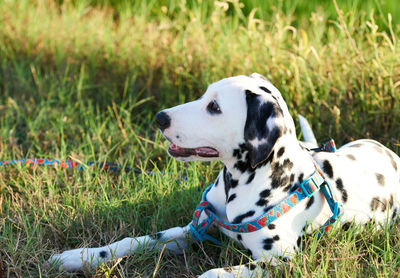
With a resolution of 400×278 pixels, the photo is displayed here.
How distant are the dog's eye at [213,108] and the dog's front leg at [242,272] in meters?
0.85

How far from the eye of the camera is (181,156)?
2979mm

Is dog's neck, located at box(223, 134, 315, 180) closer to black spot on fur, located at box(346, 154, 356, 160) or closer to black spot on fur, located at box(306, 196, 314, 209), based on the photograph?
black spot on fur, located at box(306, 196, 314, 209)

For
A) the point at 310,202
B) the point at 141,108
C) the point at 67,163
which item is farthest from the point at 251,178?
the point at 141,108

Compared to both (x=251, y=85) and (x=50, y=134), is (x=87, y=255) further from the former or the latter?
(x=50, y=134)

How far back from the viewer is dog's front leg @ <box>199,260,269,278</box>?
2.81 meters

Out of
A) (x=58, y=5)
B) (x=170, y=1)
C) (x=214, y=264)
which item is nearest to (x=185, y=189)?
(x=214, y=264)

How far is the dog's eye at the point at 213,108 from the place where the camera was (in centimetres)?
282

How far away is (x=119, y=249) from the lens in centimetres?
318

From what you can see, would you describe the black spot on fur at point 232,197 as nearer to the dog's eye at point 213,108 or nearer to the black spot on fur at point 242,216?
the black spot on fur at point 242,216

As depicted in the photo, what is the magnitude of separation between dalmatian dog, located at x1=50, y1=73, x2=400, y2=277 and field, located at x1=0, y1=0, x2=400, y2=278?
0.36 ft

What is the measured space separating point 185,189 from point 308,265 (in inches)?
45.7

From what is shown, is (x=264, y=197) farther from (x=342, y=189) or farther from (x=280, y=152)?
(x=342, y=189)

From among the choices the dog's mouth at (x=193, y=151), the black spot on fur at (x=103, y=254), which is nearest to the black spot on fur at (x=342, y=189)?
the dog's mouth at (x=193, y=151)

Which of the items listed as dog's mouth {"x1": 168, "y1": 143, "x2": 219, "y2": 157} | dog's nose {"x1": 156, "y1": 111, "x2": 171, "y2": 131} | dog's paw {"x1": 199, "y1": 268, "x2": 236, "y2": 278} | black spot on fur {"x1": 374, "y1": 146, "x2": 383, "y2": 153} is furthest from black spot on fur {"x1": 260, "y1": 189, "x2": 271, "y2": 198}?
black spot on fur {"x1": 374, "y1": 146, "x2": 383, "y2": 153}
